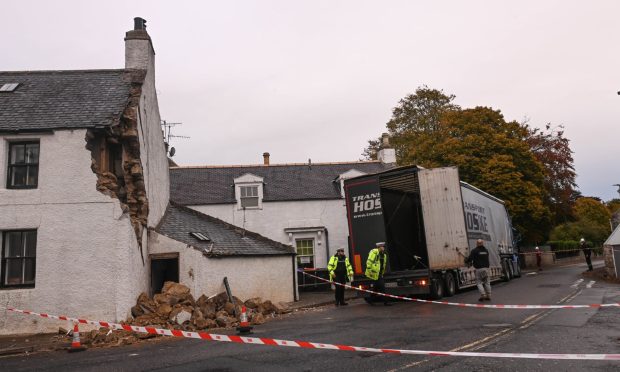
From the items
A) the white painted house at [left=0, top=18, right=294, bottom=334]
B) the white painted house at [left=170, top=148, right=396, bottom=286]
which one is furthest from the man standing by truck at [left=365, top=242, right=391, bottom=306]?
the white painted house at [left=170, top=148, right=396, bottom=286]

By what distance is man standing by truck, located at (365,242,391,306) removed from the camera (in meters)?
14.7

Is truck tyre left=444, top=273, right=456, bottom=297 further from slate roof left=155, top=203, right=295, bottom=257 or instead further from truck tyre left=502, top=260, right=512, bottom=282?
truck tyre left=502, top=260, right=512, bottom=282

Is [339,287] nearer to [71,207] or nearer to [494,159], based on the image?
[71,207]

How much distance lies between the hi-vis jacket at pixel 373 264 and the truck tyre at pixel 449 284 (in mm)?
2563

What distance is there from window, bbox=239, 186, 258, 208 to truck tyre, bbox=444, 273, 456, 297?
43.9 feet

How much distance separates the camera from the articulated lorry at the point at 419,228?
15.0 metres

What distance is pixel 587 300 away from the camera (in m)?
13.6

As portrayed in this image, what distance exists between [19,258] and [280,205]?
51.1 ft

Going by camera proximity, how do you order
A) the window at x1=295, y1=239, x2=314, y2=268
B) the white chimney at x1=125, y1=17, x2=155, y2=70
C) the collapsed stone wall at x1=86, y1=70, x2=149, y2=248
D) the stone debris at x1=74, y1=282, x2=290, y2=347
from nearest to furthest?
the stone debris at x1=74, y1=282, x2=290, y2=347 → the collapsed stone wall at x1=86, y1=70, x2=149, y2=248 → the white chimney at x1=125, y1=17, x2=155, y2=70 → the window at x1=295, y1=239, x2=314, y2=268

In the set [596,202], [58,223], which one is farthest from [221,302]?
[596,202]

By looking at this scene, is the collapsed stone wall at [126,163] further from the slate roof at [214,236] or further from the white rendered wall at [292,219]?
the white rendered wall at [292,219]

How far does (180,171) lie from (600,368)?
2576 cm

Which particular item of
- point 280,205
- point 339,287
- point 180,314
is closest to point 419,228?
point 339,287

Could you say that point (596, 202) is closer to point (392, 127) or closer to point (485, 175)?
point (392, 127)
